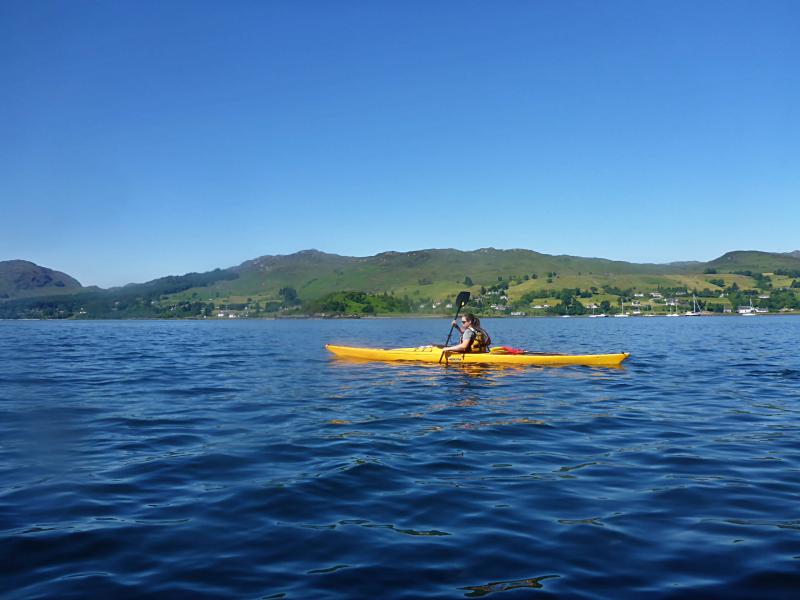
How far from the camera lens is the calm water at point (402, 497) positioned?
4598 millimetres

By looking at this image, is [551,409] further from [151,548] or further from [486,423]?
[151,548]

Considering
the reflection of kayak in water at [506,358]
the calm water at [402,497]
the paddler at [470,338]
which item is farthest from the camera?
the reflection of kayak in water at [506,358]

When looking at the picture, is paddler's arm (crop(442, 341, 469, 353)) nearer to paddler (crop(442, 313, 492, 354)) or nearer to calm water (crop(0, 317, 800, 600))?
paddler (crop(442, 313, 492, 354))

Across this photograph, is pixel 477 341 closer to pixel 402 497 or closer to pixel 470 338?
pixel 470 338

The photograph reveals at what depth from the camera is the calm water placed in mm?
4598

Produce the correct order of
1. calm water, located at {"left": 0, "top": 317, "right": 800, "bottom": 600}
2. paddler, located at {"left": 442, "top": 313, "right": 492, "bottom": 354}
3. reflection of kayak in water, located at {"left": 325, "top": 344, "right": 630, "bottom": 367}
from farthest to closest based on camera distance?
reflection of kayak in water, located at {"left": 325, "top": 344, "right": 630, "bottom": 367}, paddler, located at {"left": 442, "top": 313, "right": 492, "bottom": 354}, calm water, located at {"left": 0, "top": 317, "right": 800, "bottom": 600}

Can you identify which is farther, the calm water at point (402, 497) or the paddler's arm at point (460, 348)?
the paddler's arm at point (460, 348)

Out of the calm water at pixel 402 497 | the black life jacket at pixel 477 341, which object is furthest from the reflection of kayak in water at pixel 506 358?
the calm water at pixel 402 497

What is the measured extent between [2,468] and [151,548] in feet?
14.8

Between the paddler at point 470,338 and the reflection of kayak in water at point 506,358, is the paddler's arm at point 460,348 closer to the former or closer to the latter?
the paddler at point 470,338

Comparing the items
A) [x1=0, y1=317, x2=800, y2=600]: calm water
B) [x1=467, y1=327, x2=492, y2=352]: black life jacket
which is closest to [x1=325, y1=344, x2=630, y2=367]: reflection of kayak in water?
[x1=467, y1=327, x2=492, y2=352]: black life jacket

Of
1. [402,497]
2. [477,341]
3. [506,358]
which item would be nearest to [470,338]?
[477,341]

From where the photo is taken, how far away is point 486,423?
11172 mm

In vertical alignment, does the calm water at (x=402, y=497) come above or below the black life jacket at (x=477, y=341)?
below
